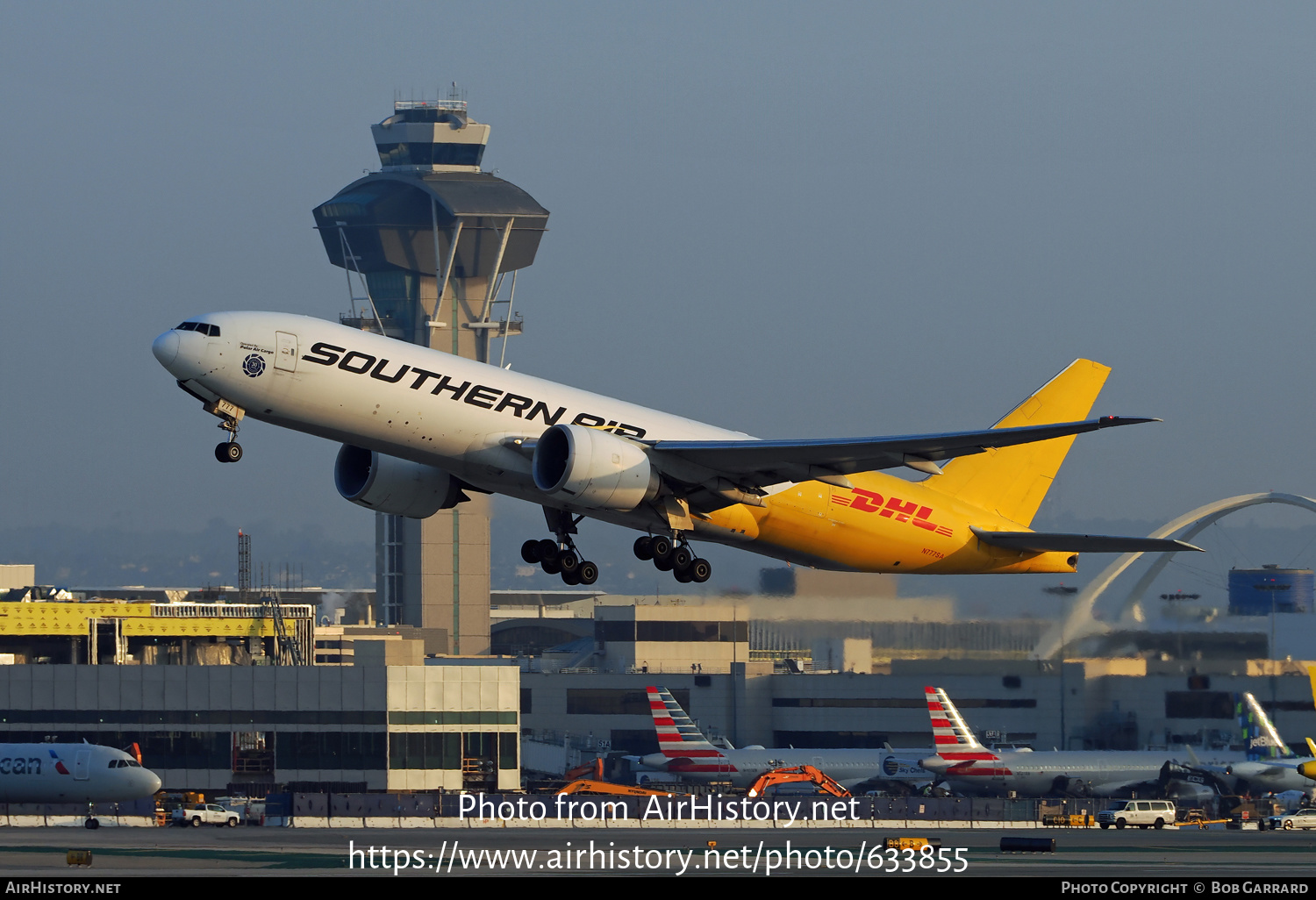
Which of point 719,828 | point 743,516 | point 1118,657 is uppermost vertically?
point 743,516

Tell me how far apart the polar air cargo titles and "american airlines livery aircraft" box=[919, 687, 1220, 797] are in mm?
33490

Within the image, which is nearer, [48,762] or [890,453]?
[890,453]

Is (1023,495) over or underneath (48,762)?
over

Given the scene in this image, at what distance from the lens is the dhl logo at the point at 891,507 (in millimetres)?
46312

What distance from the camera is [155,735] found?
8444cm

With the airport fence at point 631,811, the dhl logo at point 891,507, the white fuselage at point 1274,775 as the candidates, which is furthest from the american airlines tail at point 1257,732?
the dhl logo at point 891,507

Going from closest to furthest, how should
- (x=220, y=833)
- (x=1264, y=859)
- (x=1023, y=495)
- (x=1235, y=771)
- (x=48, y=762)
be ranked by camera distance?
(x=1023, y=495), (x=1264, y=859), (x=220, y=833), (x=48, y=762), (x=1235, y=771)

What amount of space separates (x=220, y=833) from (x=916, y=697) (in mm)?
47713

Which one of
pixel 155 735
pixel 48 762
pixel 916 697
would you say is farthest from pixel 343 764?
pixel 916 697

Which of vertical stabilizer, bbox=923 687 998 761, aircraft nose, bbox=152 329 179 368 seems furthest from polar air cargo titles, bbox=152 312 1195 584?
vertical stabilizer, bbox=923 687 998 761

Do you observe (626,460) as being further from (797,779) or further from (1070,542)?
(797,779)

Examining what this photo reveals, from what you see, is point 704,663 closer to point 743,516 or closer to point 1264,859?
point 1264,859

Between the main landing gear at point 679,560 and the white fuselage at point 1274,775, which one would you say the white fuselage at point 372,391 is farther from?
the white fuselage at point 1274,775

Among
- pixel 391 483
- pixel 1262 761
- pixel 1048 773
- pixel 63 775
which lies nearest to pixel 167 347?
pixel 391 483
